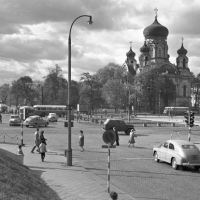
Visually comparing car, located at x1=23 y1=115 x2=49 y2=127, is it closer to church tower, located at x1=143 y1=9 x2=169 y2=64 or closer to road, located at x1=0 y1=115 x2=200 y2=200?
road, located at x1=0 y1=115 x2=200 y2=200

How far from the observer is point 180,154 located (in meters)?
17.4

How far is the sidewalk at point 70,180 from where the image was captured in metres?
11.6

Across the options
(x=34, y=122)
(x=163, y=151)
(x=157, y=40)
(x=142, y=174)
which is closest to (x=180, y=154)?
(x=163, y=151)

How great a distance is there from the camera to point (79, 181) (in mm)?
13766

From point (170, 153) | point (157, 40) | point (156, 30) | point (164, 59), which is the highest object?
point (156, 30)

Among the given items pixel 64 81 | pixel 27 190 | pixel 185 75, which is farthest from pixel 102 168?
pixel 185 75

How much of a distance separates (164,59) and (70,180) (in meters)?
111

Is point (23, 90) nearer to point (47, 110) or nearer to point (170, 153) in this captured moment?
point (47, 110)

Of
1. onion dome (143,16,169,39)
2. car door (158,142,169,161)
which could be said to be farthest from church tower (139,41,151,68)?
car door (158,142,169,161)

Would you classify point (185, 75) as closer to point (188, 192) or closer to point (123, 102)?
point (123, 102)

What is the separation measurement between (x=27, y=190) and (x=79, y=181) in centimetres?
423

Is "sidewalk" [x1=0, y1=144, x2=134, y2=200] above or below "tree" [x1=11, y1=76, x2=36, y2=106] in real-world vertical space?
below

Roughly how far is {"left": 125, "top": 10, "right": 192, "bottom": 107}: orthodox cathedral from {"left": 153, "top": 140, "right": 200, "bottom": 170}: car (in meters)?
96.2

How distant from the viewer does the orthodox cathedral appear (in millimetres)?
117375
